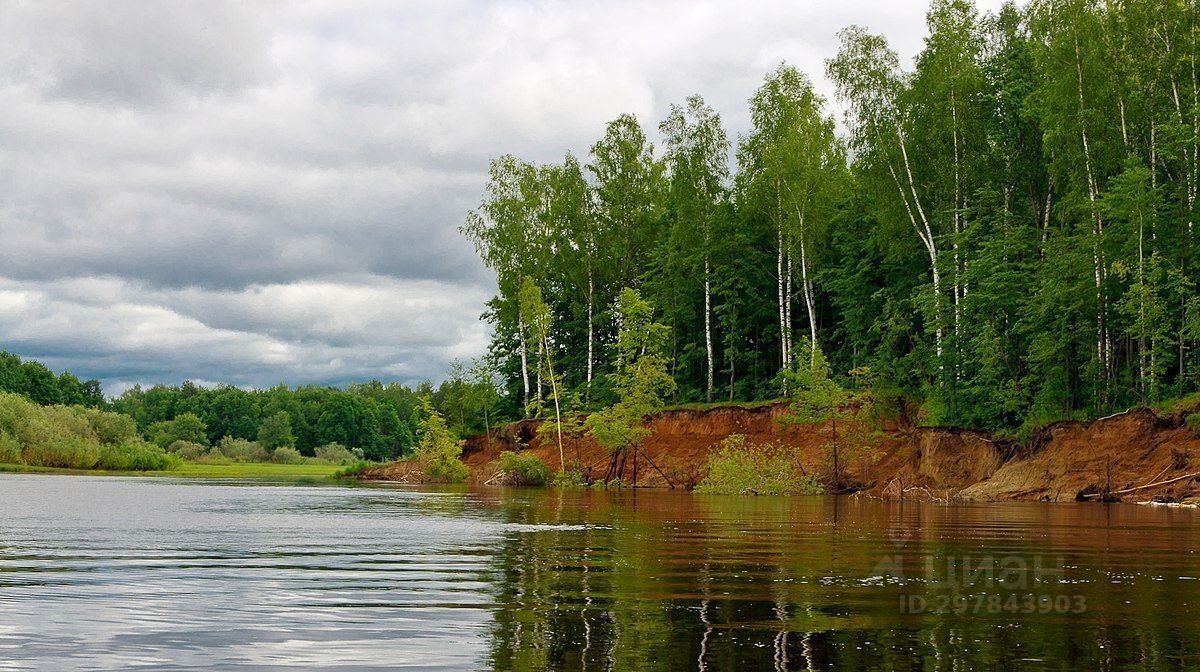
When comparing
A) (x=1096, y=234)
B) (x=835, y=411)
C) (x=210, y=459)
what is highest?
(x=1096, y=234)

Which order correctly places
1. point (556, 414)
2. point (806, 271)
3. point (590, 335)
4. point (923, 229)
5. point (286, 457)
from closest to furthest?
point (923, 229)
point (806, 271)
point (556, 414)
point (590, 335)
point (286, 457)

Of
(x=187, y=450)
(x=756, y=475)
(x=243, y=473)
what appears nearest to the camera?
(x=756, y=475)

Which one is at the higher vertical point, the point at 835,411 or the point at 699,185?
the point at 699,185

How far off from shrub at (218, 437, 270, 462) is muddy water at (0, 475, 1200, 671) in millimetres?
160339

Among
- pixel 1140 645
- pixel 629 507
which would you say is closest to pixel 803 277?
→ pixel 629 507

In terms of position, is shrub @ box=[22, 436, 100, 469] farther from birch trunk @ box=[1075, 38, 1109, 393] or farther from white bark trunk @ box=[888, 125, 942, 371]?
birch trunk @ box=[1075, 38, 1109, 393]

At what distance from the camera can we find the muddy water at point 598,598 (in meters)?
9.95

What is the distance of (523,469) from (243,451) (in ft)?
394

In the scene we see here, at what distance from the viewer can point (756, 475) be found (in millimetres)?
61531

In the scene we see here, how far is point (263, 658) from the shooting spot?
31.8 feet

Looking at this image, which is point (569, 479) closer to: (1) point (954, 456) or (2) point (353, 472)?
(1) point (954, 456)

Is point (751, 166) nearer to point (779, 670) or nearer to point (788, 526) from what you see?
point (788, 526)

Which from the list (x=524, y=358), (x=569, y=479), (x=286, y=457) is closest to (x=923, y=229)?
(x=569, y=479)

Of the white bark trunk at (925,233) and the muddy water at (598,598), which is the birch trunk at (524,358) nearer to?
the white bark trunk at (925,233)
